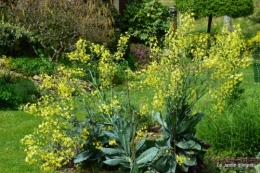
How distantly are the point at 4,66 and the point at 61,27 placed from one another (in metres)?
2.15

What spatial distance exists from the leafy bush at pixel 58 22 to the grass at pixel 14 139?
513 centimetres

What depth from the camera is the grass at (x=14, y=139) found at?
7.74 metres

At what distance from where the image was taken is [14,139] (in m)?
9.34

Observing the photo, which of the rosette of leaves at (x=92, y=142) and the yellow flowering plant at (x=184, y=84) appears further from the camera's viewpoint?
the rosette of leaves at (x=92, y=142)

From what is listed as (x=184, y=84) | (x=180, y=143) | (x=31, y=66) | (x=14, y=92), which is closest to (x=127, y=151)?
(x=180, y=143)

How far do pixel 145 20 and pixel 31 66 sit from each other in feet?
22.4

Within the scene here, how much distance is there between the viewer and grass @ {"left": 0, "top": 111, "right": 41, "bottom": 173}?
25.4ft

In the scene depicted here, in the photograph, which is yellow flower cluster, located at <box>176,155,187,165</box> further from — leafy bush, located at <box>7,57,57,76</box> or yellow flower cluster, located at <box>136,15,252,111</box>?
leafy bush, located at <box>7,57,57,76</box>

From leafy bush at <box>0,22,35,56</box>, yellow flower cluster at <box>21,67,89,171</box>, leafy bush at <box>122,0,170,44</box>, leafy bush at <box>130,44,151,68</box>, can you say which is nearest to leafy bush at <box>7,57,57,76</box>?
leafy bush at <box>0,22,35,56</box>

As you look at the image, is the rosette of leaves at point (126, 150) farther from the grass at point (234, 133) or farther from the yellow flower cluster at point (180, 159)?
the grass at point (234, 133)

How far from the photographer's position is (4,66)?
1551cm

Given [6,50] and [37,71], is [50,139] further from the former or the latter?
[6,50]

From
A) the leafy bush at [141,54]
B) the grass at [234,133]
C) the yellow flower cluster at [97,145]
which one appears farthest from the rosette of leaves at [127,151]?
the leafy bush at [141,54]

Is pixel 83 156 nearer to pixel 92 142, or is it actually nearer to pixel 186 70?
pixel 92 142
